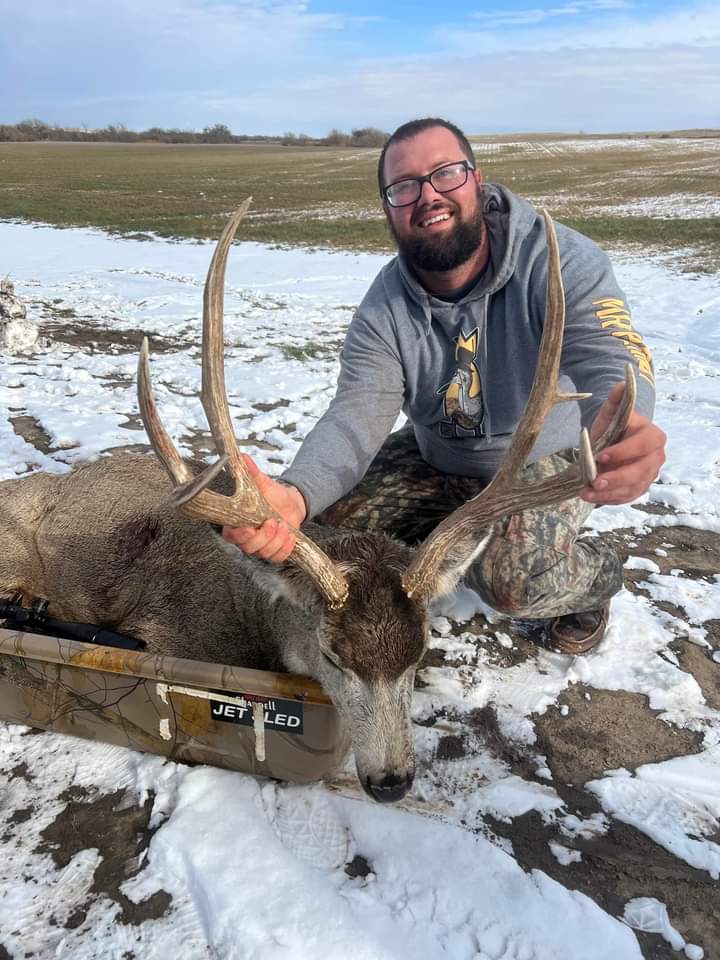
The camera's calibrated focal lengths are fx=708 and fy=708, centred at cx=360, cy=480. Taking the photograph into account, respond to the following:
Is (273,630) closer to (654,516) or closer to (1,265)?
(654,516)

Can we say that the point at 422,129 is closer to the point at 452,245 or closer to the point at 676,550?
the point at 452,245

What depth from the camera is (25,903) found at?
2.82 meters

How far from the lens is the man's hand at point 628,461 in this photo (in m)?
2.71

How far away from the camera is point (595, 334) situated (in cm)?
375

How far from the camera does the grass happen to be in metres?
23.7

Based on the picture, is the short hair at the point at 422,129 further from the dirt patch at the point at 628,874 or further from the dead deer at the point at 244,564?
the dirt patch at the point at 628,874

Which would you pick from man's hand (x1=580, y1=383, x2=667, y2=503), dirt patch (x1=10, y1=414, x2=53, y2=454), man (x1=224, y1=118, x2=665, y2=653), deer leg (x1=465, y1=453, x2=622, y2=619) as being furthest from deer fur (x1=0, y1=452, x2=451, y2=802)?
dirt patch (x1=10, y1=414, x2=53, y2=454)

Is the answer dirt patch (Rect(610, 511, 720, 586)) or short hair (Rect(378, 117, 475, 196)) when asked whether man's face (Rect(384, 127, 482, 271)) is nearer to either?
short hair (Rect(378, 117, 475, 196))

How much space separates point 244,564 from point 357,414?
1.34m

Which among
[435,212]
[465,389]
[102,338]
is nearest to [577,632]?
[465,389]

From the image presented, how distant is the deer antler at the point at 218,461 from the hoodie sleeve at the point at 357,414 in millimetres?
772

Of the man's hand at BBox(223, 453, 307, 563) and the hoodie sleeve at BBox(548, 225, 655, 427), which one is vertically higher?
Result: the hoodie sleeve at BBox(548, 225, 655, 427)

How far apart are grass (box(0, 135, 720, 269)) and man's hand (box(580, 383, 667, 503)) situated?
1665 cm

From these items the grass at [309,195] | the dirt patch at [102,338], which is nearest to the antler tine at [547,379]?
the dirt patch at [102,338]
